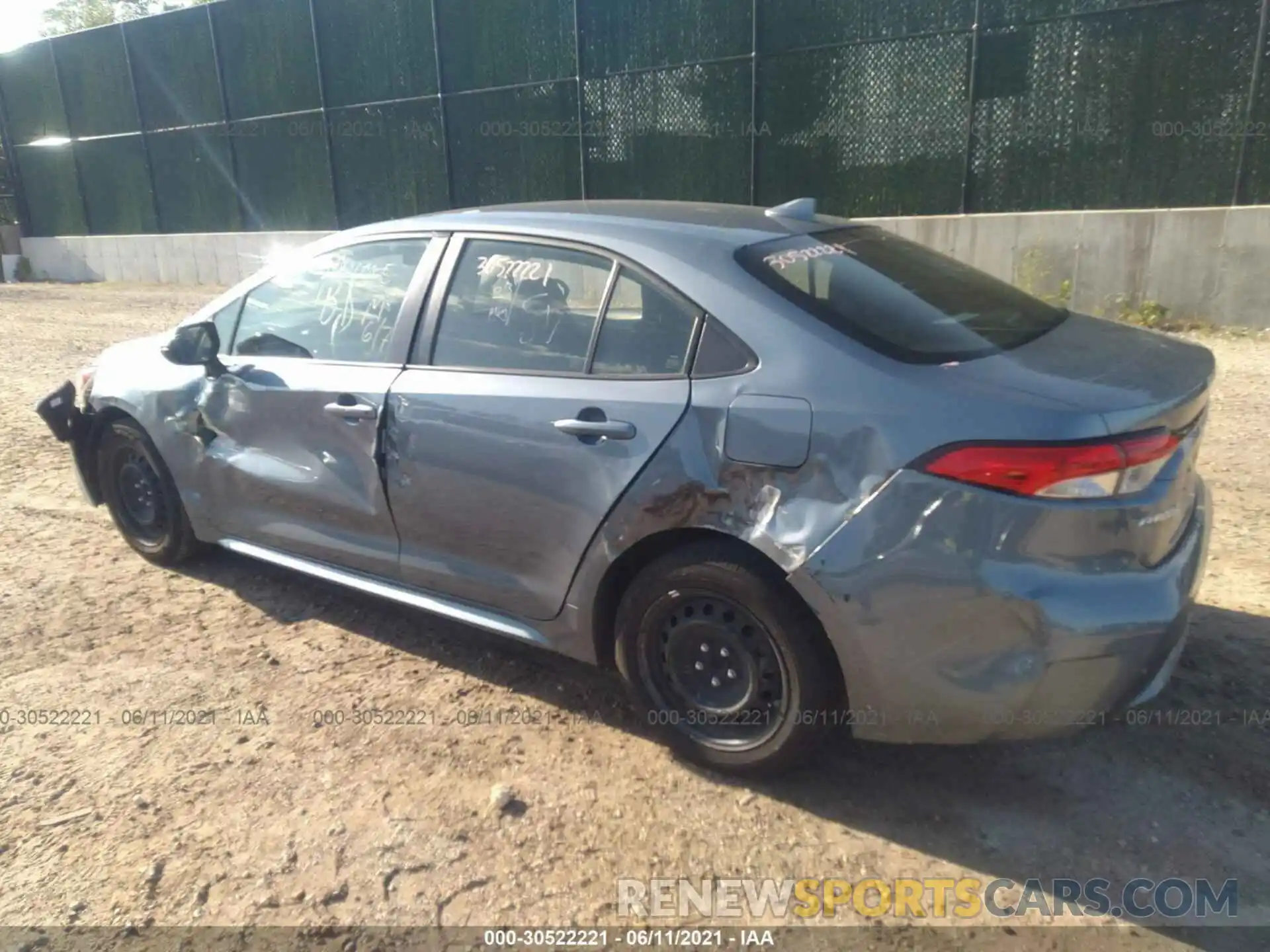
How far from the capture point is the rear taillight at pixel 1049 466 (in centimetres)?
236

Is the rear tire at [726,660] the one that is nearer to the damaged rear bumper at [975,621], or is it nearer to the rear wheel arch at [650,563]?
the rear wheel arch at [650,563]

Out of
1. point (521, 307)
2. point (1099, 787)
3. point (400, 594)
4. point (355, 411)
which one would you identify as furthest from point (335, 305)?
point (1099, 787)

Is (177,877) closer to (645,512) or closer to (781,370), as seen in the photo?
(645,512)

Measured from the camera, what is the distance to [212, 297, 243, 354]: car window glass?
4.12 metres

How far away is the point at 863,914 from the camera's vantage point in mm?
2461

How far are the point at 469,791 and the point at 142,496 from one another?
8.73 feet

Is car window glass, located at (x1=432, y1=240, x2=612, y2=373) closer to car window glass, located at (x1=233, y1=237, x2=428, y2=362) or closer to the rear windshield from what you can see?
car window glass, located at (x1=233, y1=237, x2=428, y2=362)

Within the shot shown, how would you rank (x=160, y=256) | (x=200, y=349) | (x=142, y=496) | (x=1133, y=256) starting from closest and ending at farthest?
(x=200, y=349) → (x=142, y=496) → (x=1133, y=256) → (x=160, y=256)

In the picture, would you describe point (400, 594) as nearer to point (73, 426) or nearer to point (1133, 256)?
point (73, 426)

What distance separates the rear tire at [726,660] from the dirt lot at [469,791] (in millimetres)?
165

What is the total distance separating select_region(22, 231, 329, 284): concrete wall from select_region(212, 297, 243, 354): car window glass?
1195cm

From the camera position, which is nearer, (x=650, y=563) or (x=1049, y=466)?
(x=1049, y=466)

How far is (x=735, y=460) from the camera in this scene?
8.87 ft

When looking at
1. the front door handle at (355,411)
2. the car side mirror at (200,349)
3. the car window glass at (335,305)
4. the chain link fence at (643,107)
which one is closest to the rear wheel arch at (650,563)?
the front door handle at (355,411)
